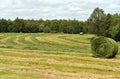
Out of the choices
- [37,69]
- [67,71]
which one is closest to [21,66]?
[37,69]

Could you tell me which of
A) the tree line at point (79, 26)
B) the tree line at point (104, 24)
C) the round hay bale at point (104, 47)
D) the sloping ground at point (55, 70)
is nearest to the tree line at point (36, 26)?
the tree line at point (79, 26)

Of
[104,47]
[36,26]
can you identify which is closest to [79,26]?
[36,26]

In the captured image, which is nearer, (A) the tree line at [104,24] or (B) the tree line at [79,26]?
(A) the tree line at [104,24]

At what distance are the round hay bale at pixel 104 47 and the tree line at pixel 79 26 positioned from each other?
43.9 meters

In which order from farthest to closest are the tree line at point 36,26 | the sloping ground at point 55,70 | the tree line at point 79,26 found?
the tree line at point 36,26
the tree line at point 79,26
the sloping ground at point 55,70

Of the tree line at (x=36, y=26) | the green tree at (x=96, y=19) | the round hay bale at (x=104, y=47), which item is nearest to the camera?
the round hay bale at (x=104, y=47)

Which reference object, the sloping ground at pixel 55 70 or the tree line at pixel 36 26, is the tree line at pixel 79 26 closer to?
the tree line at pixel 36 26

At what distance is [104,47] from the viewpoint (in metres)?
24.5

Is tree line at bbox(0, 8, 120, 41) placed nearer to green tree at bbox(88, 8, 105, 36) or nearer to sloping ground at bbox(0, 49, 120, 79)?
green tree at bbox(88, 8, 105, 36)

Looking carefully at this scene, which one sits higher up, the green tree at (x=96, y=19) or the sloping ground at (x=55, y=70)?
the green tree at (x=96, y=19)

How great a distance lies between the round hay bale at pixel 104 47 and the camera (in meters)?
24.1

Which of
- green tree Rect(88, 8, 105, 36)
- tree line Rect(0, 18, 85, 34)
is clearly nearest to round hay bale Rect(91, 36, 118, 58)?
green tree Rect(88, 8, 105, 36)

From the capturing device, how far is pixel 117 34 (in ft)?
226

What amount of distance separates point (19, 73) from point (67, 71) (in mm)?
2760
